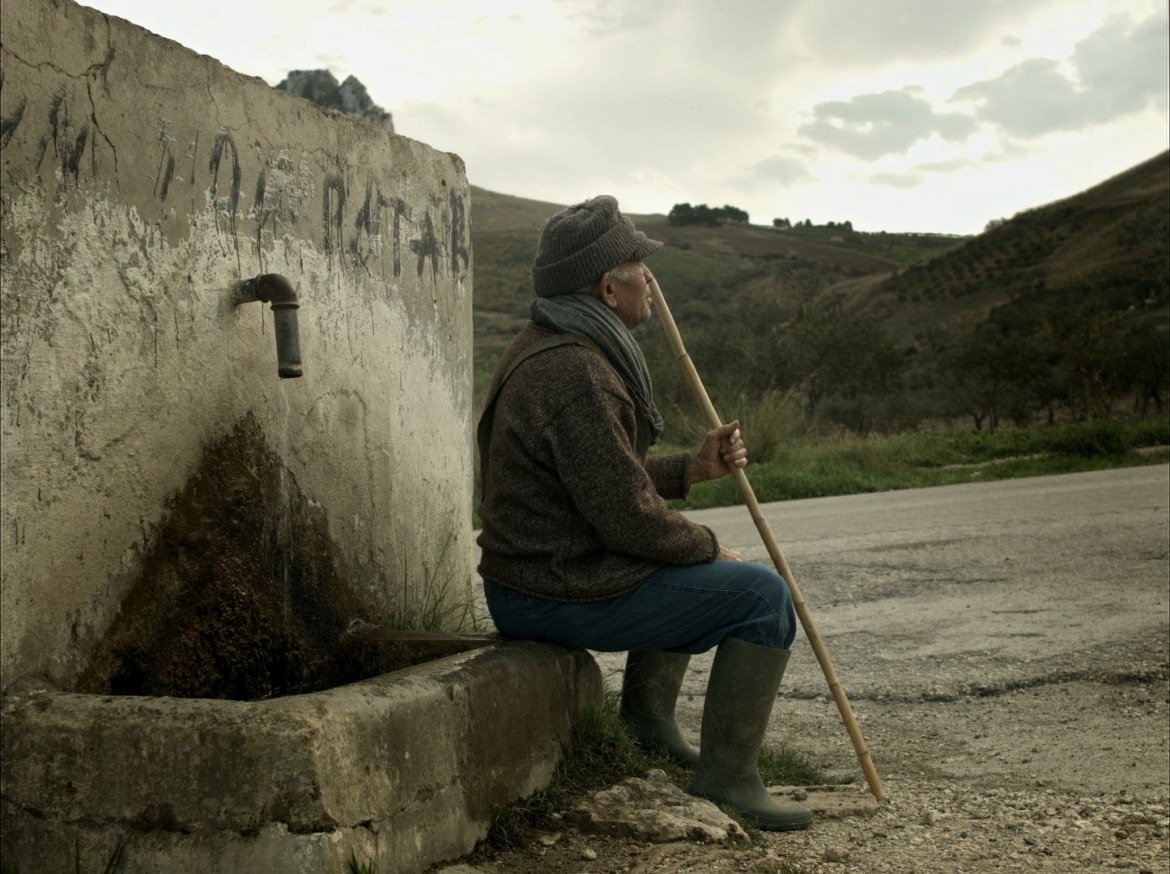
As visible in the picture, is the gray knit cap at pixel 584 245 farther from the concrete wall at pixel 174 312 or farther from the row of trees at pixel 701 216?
the row of trees at pixel 701 216

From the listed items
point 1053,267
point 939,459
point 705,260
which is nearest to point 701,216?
point 705,260

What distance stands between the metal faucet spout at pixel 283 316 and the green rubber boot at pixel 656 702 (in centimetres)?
149

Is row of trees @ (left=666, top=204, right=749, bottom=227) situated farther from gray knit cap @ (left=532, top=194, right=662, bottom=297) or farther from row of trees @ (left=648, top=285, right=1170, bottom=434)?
gray knit cap @ (left=532, top=194, right=662, bottom=297)

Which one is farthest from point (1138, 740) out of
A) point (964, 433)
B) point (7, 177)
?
point (964, 433)

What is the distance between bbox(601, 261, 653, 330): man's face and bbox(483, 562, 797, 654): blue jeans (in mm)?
755

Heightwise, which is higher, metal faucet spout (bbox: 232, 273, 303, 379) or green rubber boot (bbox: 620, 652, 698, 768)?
metal faucet spout (bbox: 232, 273, 303, 379)

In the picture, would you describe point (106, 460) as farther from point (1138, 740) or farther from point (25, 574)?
point (1138, 740)

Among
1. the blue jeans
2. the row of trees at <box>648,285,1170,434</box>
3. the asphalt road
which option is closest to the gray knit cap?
the blue jeans

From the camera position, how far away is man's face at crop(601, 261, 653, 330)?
358 centimetres

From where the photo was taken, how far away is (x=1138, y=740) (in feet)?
16.0

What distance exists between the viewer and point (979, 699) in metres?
5.45

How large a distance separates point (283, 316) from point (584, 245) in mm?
856

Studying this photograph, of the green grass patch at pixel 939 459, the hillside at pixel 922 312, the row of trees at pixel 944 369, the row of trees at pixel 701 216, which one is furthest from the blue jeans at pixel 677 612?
the row of trees at pixel 701 216

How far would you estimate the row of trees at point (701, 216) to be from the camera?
285ft
